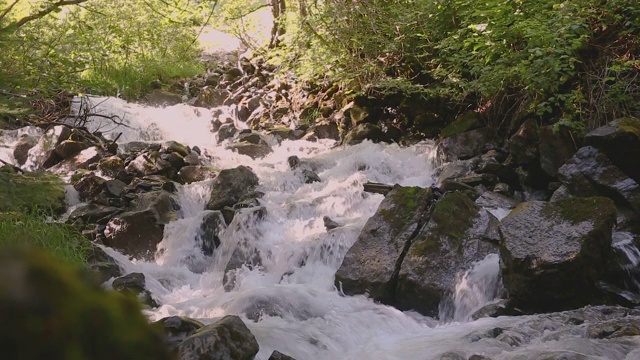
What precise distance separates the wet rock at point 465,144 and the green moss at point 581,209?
12.0ft

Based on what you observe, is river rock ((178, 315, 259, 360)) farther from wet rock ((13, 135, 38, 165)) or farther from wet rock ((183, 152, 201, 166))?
wet rock ((13, 135, 38, 165))

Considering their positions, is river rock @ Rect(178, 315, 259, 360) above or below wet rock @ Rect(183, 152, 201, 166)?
above

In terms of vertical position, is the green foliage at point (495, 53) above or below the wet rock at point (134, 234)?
above

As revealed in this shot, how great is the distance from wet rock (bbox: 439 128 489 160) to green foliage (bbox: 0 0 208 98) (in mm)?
4449

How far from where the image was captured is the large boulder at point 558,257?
4746 millimetres

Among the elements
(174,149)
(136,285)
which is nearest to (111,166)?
(174,149)

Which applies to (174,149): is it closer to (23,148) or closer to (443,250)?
(23,148)

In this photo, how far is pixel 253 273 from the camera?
6.80 meters

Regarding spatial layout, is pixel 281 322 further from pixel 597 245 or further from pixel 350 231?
pixel 597 245

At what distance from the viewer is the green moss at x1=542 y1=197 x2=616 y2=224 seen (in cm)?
496

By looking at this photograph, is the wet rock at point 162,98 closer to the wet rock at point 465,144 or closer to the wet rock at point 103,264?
the wet rock at point 465,144

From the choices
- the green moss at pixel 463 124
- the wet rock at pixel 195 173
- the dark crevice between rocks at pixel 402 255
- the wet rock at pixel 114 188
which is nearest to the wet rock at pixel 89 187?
the wet rock at pixel 114 188

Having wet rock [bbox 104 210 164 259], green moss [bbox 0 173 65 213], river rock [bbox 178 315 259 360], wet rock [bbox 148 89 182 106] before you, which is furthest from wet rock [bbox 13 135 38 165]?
river rock [bbox 178 315 259 360]

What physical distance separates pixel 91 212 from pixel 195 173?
2.27 meters
